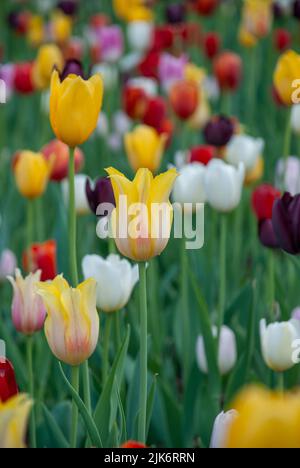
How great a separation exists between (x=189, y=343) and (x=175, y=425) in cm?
24

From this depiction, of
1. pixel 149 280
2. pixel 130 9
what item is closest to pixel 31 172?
pixel 149 280

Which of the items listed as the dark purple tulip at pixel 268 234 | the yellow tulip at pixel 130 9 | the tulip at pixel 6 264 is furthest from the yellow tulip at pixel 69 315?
the yellow tulip at pixel 130 9

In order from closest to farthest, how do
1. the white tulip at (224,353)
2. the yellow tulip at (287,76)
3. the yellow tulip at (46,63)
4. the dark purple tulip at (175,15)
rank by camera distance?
the white tulip at (224,353)
the yellow tulip at (287,76)
the yellow tulip at (46,63)
the dark purple tulip at (175,15)

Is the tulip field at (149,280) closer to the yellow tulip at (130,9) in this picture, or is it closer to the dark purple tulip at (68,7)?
the yellow tulip at (130,9)

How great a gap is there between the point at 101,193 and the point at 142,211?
1.32ft

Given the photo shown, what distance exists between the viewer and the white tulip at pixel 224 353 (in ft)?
4.73

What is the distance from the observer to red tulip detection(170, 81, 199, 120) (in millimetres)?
2260

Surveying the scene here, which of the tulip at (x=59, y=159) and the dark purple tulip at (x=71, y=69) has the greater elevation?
the dark purple tulip at (x=71, y=69)

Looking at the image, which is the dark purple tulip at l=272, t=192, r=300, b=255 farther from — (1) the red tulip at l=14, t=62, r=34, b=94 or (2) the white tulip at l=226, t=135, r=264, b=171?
(1) the red tulip at l=14, t=62, r=34, b=94

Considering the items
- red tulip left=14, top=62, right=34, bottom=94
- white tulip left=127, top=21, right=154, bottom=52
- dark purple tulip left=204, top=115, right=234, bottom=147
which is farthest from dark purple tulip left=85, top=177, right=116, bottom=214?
white tulip left=127, top=21, right=154, bottom=52

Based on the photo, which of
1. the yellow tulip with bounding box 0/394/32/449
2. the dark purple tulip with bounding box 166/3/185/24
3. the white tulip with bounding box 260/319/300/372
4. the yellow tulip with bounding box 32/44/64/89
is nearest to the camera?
the yellow tulip with bounding box 0/394/32/449

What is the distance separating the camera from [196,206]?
1.60m

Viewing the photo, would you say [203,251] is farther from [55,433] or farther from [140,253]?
[140,253]
